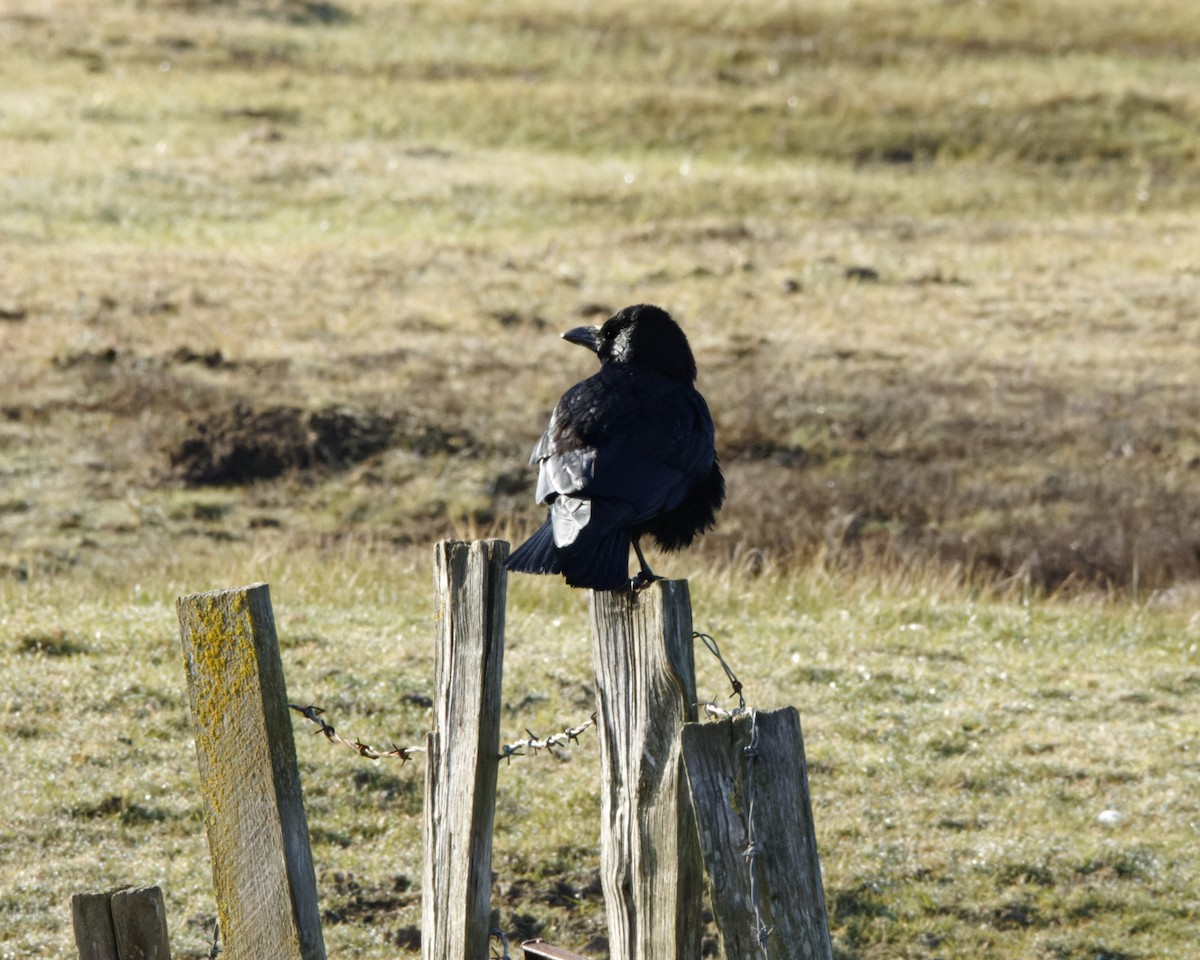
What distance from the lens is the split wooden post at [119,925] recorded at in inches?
134

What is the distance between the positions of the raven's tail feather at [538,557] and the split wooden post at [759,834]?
88cm

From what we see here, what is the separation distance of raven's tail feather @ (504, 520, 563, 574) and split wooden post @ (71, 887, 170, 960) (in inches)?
46.5

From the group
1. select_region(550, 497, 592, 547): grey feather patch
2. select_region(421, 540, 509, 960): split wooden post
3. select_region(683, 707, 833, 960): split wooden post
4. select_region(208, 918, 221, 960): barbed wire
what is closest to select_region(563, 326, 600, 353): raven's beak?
select_region(550, 497, 592, 547): grey feather patch

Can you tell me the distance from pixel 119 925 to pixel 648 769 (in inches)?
49.8

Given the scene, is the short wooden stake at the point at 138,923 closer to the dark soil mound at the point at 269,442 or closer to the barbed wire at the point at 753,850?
the barbed wire at the point at 753,850

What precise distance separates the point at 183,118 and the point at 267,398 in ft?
79.0

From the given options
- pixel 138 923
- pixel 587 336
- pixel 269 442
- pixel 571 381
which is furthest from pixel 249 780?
pixel 571 381

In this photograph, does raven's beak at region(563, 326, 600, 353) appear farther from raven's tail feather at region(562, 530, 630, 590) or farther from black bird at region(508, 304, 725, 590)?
raven's tail feather at region(562, 530, 630, 590)

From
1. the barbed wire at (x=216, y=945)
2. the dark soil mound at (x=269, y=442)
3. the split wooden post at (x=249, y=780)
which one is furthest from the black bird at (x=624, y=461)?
the dark soil mound at (x=269, y=442)

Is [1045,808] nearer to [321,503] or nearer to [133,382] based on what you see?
[321,503]

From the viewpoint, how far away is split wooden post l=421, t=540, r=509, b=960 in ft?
12.5

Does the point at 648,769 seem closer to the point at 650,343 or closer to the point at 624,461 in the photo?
the point at 624,461

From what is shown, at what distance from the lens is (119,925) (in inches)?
135

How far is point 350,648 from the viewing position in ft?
29.7
